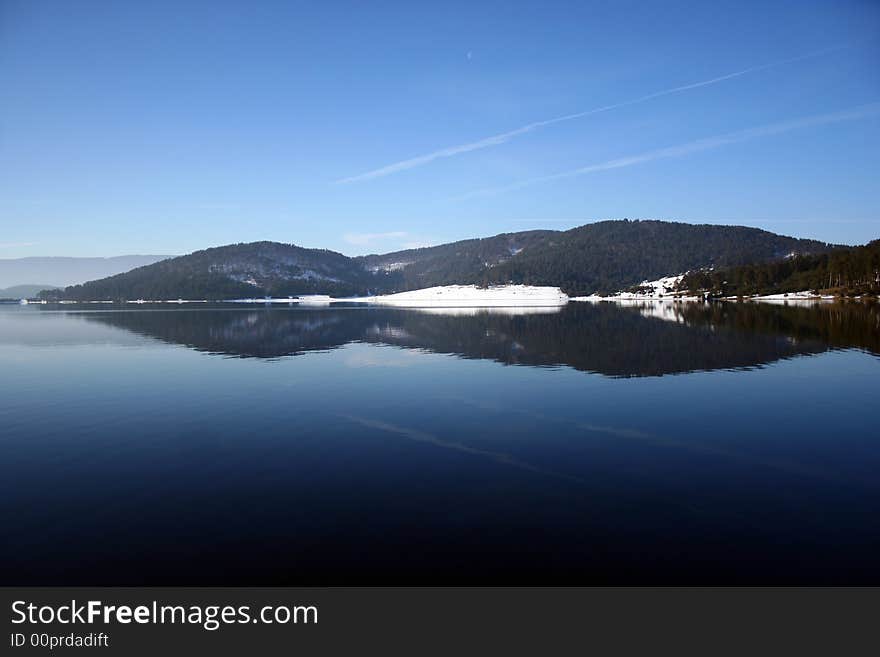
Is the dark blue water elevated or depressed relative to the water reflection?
depressed

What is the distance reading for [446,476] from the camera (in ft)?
59.3

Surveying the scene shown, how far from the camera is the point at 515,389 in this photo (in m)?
33.9

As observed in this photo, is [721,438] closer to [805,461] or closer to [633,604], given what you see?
[805,461]

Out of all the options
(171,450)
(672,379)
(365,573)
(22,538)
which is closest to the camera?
(365,573)

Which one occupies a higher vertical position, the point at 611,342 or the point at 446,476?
the point at 611,342

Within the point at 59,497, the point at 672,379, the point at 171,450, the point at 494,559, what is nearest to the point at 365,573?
the point at 494,559

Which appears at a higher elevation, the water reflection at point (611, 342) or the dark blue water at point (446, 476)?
the water reflection at point (611, 342)

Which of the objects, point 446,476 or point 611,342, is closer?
point 446,476

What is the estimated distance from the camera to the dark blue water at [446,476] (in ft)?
39.8

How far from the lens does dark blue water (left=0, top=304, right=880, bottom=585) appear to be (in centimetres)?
1213

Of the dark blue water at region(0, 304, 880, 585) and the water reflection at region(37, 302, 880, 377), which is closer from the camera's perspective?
the dark blue water at region(0, 304, 880, 585)

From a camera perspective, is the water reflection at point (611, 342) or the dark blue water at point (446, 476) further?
the water reflection at point (611, 342)

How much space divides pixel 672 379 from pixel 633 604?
93.0ft

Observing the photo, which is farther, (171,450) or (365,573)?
(171,450)
